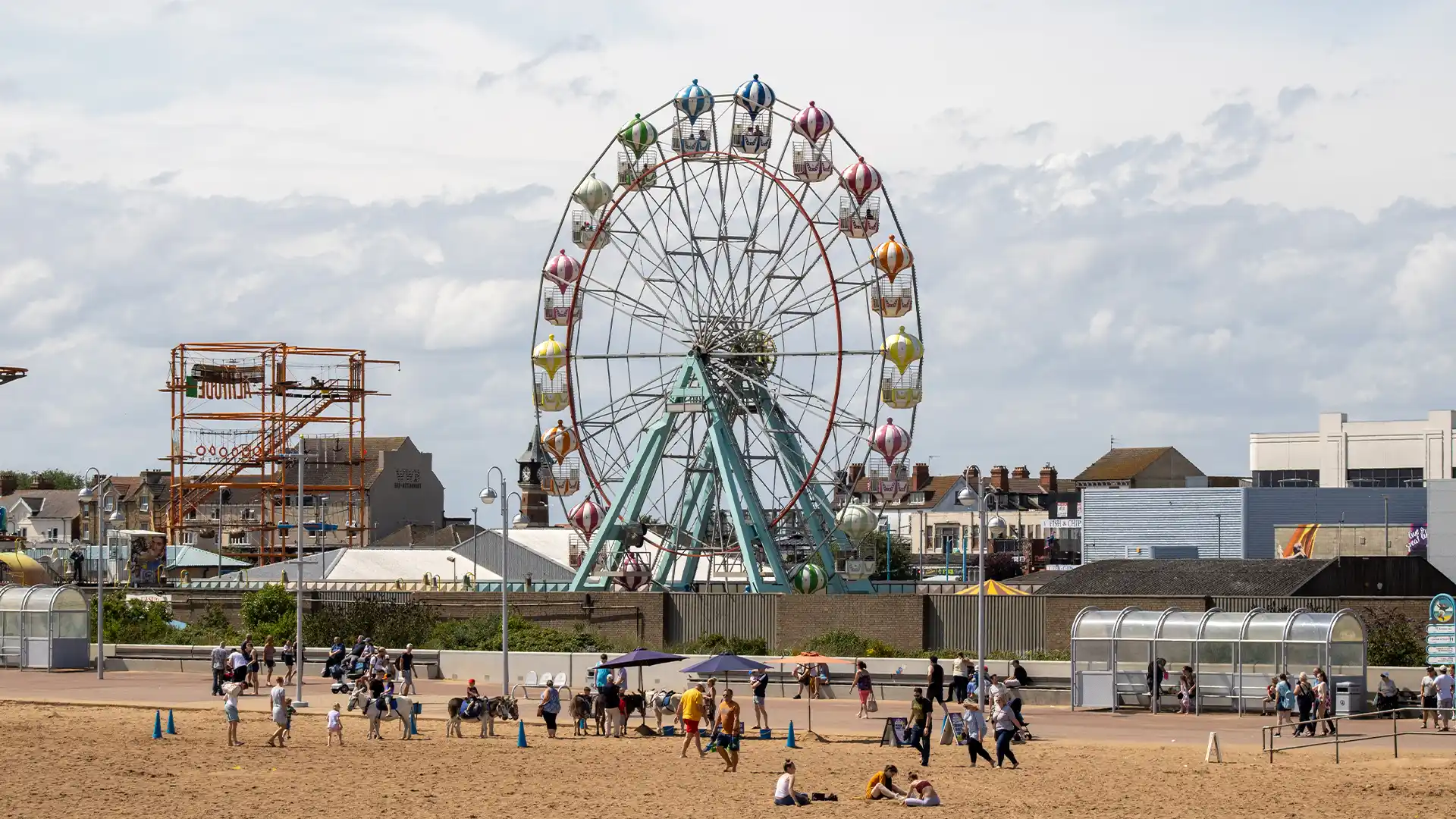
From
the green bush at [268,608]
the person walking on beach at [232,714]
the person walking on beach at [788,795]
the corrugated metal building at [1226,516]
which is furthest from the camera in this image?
the corrugated metal building at [1226,516]

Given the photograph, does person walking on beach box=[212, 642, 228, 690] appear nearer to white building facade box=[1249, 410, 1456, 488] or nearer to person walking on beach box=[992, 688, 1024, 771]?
person walking on beach box=[992, 688, 1024, 771]

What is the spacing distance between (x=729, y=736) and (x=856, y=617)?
26268 mm

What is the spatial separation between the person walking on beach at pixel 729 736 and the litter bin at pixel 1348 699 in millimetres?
13487

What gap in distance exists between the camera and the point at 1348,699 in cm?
3969

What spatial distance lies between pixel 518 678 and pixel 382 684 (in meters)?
10.7

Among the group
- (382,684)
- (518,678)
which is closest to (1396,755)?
(382,684)

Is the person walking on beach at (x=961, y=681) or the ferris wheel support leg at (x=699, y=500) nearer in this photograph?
the person walking on beach at (x=961, y=681)

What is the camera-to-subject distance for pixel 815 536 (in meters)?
60.7

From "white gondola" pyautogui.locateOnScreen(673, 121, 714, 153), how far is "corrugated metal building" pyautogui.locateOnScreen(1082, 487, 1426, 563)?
5135cm

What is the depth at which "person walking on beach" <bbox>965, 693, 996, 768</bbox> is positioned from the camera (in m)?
32.7

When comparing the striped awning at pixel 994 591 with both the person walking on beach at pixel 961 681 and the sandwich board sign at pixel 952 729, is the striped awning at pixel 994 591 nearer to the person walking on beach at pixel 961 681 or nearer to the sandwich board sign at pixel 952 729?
the person walking on beach at pixel 961 681

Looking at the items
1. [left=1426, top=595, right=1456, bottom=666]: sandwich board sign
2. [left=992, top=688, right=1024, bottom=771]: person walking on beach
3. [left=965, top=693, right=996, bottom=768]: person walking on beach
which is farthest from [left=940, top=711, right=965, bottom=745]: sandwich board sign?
[left=1426, top=595, right=1456, bottom=666]: sandwich board sign

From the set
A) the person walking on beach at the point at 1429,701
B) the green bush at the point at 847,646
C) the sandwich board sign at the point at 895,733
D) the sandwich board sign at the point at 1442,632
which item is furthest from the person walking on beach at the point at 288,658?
the sandwich board sign at the point at 1442,632

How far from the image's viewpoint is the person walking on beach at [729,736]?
32.2 metres
